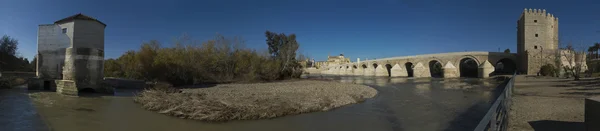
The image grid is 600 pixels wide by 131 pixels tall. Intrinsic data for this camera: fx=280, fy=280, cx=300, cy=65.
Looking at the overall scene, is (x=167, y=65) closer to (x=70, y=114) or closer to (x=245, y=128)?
(x=70, y=114)

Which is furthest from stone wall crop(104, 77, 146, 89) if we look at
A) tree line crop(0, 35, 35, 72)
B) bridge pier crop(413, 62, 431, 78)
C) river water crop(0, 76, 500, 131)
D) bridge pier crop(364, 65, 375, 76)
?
bridge pier crop(364, 65, 375, 76)

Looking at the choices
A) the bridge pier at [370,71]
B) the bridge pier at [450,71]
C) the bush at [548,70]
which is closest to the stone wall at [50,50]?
the bush at [548,70]

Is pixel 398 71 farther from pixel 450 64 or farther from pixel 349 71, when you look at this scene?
pixel 349 71

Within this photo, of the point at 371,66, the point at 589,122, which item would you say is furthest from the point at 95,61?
the point at 371,66

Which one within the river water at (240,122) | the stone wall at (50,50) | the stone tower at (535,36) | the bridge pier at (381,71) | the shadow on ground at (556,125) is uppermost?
the stone tower at (535,36)

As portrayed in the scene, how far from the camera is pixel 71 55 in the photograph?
666 inches

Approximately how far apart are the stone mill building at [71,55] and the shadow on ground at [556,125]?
21379 mm

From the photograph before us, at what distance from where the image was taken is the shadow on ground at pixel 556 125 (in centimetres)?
530

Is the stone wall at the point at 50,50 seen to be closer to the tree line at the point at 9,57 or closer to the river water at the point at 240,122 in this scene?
the river water at the point at 240,122

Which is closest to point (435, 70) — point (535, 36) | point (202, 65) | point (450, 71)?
point (450, 71)

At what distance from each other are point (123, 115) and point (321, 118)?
7696 mm

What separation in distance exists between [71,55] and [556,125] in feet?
72.5

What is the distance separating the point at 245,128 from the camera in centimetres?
870

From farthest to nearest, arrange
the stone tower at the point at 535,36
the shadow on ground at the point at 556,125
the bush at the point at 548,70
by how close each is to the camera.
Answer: the stone tower at the point at 535,36
the bush at the point at 548,70
the shadow on ground at the point at 556,125
